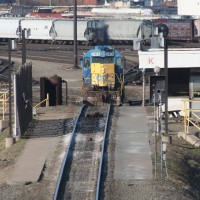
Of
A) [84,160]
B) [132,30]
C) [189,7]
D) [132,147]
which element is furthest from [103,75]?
[132,30]

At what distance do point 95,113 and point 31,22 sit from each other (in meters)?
53.7

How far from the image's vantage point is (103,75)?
41.0 m

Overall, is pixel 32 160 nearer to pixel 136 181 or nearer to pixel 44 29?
pixel 136 181

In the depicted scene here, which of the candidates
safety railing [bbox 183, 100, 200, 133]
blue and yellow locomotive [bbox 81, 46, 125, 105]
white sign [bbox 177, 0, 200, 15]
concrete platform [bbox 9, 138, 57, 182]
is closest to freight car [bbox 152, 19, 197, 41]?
white sign [bbox 177, 0, 200, 15]

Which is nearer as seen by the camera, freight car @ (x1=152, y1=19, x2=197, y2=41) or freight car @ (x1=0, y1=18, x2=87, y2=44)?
freight car @ (x1=0, y1=18, x2=87, y2=44)

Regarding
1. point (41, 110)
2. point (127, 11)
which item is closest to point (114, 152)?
point (41, 110)

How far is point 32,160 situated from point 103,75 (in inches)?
639

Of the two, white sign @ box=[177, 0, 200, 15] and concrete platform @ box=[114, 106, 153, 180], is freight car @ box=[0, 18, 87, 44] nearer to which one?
white sign @ box=[177, 0, 200, 15]

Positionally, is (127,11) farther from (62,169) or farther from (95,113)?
(62,169)

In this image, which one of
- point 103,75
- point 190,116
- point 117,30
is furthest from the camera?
point 117,30

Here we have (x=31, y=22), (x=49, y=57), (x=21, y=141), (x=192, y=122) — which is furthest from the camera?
(x=31, y=22)

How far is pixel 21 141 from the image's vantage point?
28.6 metres

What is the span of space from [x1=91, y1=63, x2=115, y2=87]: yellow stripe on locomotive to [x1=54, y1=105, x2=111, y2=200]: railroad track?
727 centimetres

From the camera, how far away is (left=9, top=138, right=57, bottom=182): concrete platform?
2286 cm
